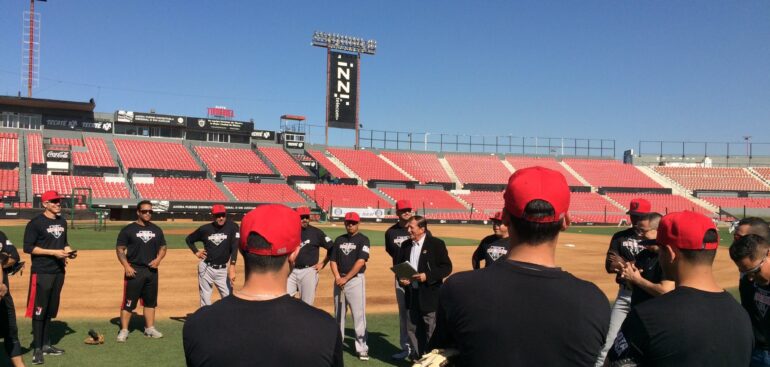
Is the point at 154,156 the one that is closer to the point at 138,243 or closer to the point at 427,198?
the point at 427,198

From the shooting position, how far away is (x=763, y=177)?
76.2 metres

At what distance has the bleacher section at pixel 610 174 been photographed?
239 feet

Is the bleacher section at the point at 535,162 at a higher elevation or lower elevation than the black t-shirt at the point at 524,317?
higher

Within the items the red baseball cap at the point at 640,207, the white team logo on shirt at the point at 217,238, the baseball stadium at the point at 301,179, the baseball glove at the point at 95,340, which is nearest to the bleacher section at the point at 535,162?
the baseball stadium at the point at 301,179

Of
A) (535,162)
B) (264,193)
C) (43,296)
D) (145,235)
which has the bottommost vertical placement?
(43,296)

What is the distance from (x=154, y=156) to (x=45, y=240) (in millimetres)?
52202

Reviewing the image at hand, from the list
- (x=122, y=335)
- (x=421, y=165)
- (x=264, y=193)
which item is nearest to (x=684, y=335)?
(x=122, y=335)

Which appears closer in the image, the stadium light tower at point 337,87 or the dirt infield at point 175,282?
the dirt infield at point 175,282

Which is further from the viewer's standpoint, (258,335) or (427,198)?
(427,198)

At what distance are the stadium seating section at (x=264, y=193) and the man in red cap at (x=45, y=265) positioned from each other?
43727mm

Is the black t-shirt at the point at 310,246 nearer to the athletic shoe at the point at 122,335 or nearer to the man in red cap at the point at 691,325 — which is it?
the athletic shoe at the point at 122,335

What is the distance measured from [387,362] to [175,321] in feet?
15.9

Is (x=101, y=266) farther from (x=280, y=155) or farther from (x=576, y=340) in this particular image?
(x=280, y=155)

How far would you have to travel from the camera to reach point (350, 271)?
923 centimetres
